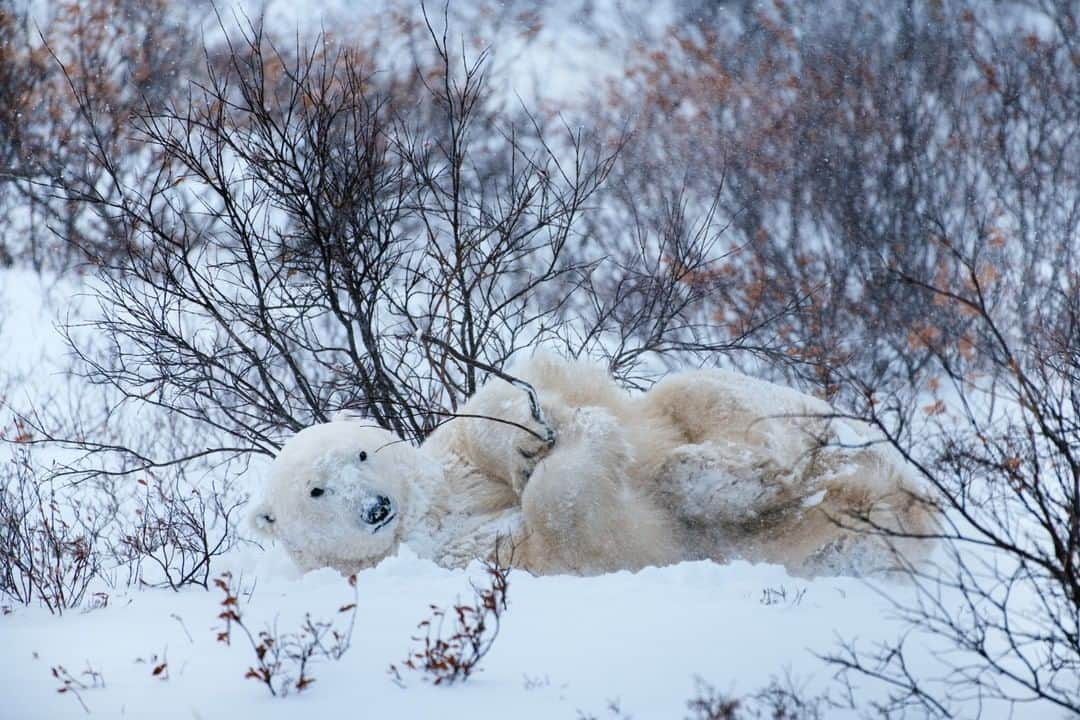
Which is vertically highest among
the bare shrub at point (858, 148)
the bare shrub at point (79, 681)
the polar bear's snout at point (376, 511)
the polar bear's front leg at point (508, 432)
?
the bare shrub at point (858, 148)

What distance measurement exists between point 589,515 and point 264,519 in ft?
4.17

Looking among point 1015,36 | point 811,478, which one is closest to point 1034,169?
point 1015,36

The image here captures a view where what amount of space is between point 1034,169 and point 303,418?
711 centimetres

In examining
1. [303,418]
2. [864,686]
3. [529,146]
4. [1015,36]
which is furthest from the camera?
[529,146]

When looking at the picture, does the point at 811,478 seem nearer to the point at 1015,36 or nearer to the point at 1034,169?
the point at 1034,169

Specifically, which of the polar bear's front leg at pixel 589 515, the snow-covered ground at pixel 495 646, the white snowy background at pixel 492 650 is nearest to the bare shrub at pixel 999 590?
the white snowy background at pixel 492 650

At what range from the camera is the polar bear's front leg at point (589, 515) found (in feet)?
12.3

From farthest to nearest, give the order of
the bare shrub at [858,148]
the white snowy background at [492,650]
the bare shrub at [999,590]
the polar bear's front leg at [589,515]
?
1. the bare shrub at [858,148]
2. the polar bear's front leg at [589,515]
3. the white snowy background at [492,650]
4. the bare shrub at [999,590]

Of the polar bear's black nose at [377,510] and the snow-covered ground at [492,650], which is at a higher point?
the polar bear's black nose at [377,510]

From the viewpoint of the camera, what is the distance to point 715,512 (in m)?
3.95

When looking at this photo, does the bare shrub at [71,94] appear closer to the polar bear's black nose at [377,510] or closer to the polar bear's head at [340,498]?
the polar bear's head at [340,498]

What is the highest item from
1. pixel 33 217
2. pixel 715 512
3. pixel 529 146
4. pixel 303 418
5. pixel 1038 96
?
pixel 529 146

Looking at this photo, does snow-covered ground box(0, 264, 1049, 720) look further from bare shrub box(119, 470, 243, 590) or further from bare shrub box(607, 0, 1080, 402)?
bare shrub box(607, 0, 1080, 402)

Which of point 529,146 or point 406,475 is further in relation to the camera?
point 529,146
